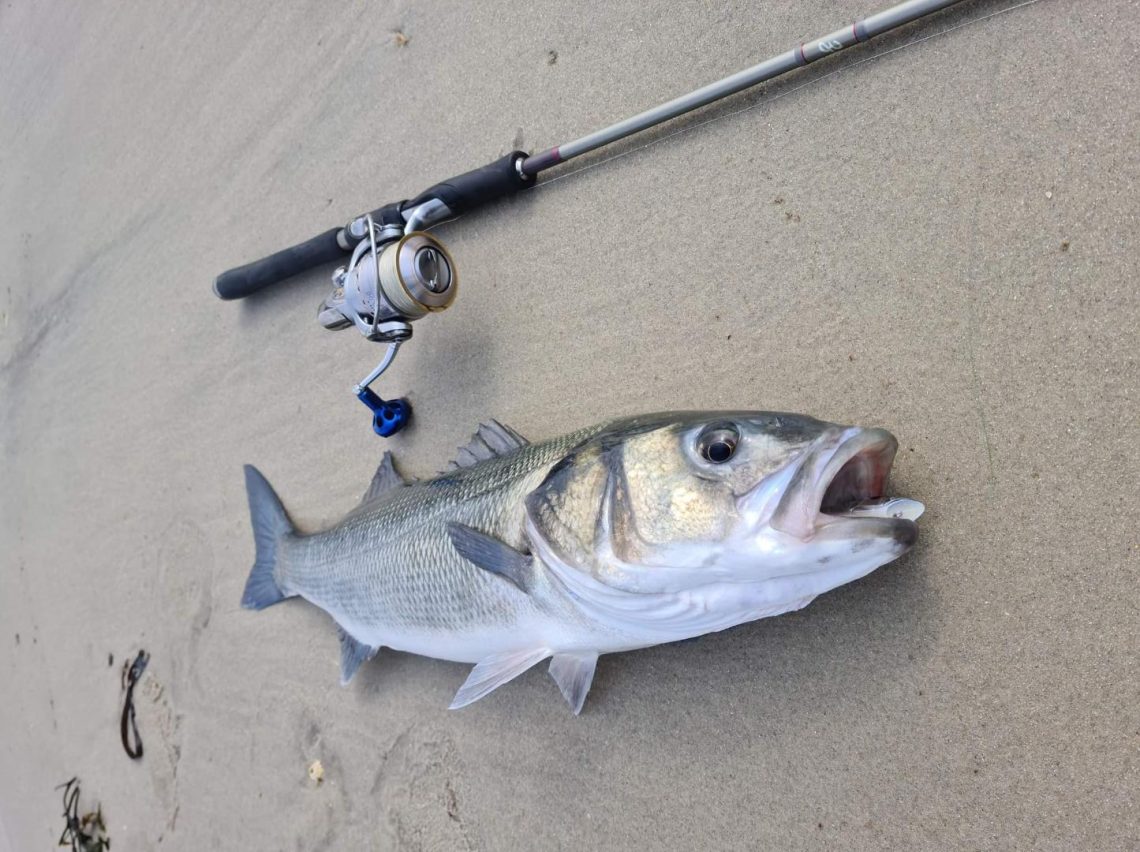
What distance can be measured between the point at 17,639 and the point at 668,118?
4010mm

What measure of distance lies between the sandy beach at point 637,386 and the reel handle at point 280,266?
10 cm

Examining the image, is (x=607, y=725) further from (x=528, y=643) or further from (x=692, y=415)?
(x=692, y=415)

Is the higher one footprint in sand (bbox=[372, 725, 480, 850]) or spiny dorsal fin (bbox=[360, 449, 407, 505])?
spiny dorsal fin (bbox=[360, 449, 407, 505])

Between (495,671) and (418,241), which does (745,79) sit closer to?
(418,241)

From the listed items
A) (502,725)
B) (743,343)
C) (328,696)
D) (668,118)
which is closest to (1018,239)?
(743,343)

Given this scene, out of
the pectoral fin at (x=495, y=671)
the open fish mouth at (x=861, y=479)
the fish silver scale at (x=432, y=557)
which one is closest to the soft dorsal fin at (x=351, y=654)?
the fish silver scale at (x=432, y=557)

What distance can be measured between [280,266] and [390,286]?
0.83 metres

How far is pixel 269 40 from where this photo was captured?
2736 mm

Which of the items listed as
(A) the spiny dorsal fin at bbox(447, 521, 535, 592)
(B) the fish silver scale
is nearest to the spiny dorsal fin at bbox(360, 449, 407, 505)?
(B) the fish silver scale

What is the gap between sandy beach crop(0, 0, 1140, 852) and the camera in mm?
1365

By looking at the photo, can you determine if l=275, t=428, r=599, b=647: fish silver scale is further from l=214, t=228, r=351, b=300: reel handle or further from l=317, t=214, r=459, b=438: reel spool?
l=214, t=228, r=351, b=300: reel handle

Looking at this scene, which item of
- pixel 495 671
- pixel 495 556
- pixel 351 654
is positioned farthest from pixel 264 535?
pixel 495 556

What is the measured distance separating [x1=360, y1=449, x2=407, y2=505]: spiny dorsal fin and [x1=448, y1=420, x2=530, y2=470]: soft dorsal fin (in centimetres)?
41

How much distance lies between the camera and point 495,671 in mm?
1636
